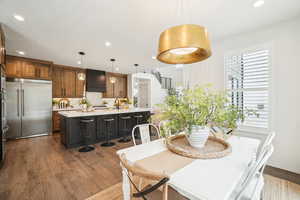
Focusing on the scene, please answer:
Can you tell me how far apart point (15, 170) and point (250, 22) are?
16.3ft

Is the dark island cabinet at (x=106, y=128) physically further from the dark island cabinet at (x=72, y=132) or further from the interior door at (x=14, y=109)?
the interior door at (x=14, y=109)

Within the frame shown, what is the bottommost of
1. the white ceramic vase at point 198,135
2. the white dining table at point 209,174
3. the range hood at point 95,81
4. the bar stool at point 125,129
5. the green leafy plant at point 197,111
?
the bar stool at point 125,129

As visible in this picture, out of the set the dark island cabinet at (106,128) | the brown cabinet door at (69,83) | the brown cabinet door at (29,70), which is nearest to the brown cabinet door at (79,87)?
the brown cabinet door at (69,83)

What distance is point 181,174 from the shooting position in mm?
901

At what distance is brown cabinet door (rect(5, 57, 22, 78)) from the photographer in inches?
153

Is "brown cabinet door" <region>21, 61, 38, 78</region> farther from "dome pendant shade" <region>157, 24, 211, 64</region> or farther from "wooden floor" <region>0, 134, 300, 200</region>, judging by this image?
"dome pendant shade" <region>157, 24, 211, 64</region>

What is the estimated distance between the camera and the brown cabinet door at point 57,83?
498 cm

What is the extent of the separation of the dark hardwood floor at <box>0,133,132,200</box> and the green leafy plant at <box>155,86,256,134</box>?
1.50m

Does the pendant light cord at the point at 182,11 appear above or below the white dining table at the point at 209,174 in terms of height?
above

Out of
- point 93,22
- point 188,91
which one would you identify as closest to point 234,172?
point 188,91

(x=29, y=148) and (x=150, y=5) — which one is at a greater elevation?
(x=150, y=5)

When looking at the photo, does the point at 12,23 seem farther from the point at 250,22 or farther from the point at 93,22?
the point at 250,22

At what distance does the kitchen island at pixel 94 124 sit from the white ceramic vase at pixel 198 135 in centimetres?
288

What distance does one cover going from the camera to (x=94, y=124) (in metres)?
3.61
